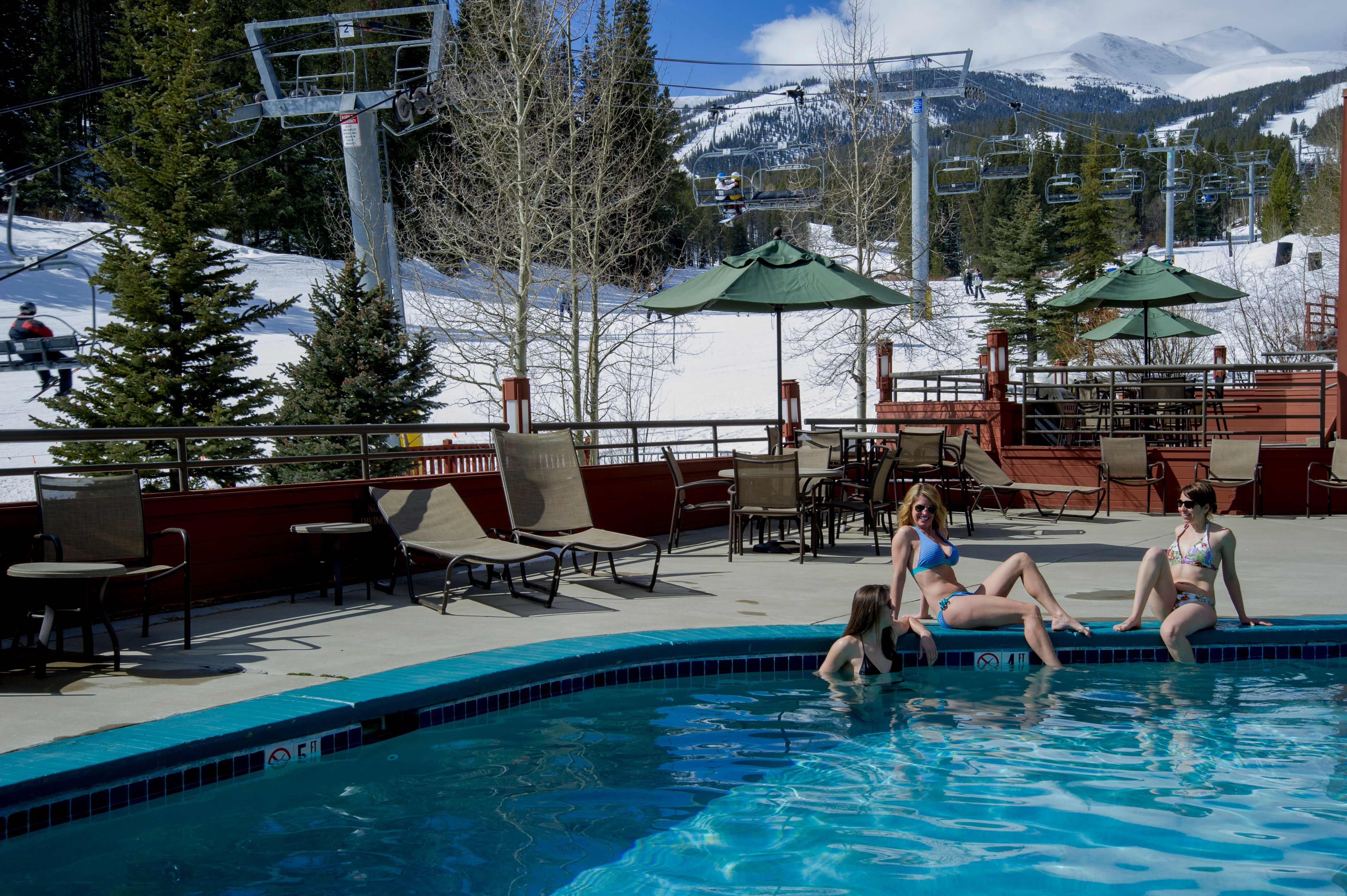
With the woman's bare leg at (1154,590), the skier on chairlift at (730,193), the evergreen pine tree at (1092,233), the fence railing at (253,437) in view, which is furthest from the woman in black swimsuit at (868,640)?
the evergreen pine tree at (1092,233)

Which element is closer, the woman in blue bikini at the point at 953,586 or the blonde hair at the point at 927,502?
the woman in blue bikini at the point at 953,586

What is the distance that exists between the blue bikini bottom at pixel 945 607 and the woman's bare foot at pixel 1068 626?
48 centimetres

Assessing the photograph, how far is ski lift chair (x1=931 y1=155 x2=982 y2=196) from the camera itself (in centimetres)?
3192

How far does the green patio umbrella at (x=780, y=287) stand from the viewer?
822cm

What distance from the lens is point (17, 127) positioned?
4525 centimetres

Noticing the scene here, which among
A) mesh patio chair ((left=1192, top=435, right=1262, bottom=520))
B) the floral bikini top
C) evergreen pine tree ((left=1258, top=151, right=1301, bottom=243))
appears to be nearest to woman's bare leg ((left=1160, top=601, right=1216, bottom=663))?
the floral bikini top

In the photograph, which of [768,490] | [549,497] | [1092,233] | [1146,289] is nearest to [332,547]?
[549,497]

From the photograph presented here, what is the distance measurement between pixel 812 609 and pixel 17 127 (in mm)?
51618

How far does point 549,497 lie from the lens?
24.2 feet

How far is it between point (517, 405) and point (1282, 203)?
84.2 m

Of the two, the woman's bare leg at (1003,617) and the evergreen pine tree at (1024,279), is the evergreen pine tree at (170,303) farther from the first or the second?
the evergreen pine tree at (1024,279)

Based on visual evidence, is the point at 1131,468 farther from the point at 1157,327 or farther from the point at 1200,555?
the point at 1200,555

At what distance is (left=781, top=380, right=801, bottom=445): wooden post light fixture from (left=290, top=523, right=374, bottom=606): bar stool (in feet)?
15.9

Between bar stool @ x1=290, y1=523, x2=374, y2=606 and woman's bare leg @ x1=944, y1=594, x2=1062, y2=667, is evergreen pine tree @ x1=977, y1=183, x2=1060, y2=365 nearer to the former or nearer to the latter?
woman's bare leg @ x1=944, y1=594, x2=1062, y2=667
